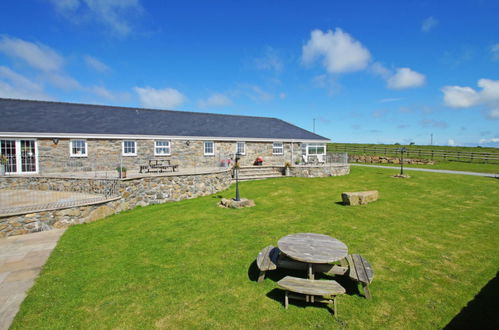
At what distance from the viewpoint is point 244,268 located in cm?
607

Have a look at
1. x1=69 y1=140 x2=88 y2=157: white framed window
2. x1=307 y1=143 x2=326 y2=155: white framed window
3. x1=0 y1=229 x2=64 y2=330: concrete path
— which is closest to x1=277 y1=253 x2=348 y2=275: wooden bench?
x1=0 y1=229 x2=64 y2=330: concrete path

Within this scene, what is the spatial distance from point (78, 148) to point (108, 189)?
26.2 ft

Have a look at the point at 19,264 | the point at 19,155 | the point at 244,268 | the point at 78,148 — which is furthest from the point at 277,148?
the point at 19,264

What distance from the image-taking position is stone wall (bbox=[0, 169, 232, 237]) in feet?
29.9

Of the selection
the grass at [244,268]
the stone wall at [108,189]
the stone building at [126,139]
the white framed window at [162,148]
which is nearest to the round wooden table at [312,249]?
the grass at [244,268]

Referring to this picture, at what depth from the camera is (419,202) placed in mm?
12320

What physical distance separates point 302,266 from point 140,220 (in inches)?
303

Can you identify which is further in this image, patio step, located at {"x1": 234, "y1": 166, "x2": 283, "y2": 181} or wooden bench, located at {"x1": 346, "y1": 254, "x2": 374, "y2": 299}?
patio step, located at {"x1": 234, "y1": 166, "x2": 283, "y2": 181}

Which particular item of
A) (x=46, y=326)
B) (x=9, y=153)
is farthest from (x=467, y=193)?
(x=9, y=153)

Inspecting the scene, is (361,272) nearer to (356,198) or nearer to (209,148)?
(356,198)

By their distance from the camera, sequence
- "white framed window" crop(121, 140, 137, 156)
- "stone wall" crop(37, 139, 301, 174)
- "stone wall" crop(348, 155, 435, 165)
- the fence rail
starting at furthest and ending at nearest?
the fence rail < "stone wall" crop(348, 155, 435, 165) < "white framed window" crop(121, 140, 137, 156) < "stone wall" crop(37, 139, 301, 174)

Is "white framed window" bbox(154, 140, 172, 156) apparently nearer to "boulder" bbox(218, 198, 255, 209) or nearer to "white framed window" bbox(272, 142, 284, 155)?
"white framed window" bbox(272, 142, 284, 155)

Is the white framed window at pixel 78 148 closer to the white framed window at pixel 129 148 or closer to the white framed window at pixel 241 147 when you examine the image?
the white framed window at pixel 129 148

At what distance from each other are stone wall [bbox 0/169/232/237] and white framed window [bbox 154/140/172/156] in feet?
21.8
